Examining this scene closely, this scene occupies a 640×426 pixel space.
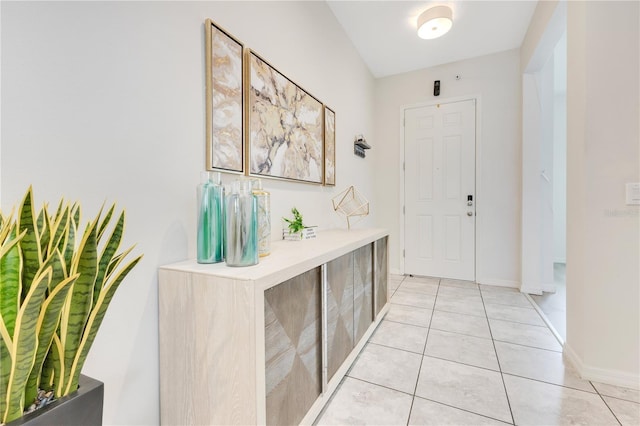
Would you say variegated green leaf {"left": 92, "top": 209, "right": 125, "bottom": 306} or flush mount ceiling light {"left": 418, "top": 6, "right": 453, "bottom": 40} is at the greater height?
flush mount ceiling light {"left": 418, "top": 6, "right": 453, "bottom": 40}

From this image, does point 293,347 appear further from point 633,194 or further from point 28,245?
point 633,194

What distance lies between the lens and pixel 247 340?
0.84m

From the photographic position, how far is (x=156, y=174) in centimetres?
105

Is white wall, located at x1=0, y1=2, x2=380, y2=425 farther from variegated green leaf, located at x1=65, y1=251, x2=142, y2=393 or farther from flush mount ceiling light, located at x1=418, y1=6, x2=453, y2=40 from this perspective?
flush mount ceiling light, located at x1=418, y1=6, x2=453, y2=40

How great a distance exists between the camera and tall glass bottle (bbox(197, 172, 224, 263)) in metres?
1.06

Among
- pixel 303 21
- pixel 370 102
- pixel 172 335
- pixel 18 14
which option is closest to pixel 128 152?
pixel 18 14

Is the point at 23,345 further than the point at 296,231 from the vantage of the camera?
No

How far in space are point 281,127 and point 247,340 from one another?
1295 mm

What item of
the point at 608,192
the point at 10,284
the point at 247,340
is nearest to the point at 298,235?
the point at 247,340

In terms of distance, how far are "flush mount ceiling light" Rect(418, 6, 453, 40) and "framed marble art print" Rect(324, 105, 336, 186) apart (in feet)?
3.67

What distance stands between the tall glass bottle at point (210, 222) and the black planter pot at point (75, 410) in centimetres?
49

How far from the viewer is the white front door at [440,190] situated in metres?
3.38

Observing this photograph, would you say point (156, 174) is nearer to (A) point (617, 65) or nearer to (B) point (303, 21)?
(B) point (303, 21)

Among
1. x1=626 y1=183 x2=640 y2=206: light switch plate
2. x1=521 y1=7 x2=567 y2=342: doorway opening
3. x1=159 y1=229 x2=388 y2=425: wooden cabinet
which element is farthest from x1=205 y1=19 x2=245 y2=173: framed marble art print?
x1=521 y1=7 x2=567 y2=342: doorway opening
